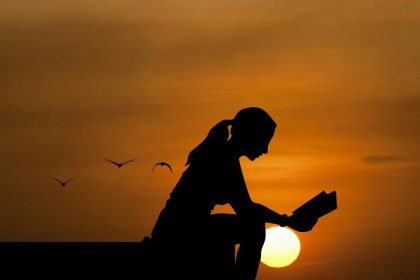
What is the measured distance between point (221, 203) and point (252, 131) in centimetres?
95

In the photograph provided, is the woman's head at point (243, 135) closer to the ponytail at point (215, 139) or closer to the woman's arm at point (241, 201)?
the ponytail at point (215, 139)

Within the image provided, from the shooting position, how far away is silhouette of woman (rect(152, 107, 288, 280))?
29.0 ft

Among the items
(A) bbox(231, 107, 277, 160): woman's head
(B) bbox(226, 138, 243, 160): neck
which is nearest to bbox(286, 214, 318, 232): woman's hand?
(A) bbox(231, 107, 277, 160): woman's head

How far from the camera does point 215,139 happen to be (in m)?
8.79

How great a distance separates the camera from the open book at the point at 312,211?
911 cm

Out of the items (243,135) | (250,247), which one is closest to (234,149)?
(243,135)

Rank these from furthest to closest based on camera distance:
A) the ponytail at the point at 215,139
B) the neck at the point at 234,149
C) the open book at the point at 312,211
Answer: the open book at the point at 312,211 → the neck at the point at 234,149 → the ponytail at the point at 215,139

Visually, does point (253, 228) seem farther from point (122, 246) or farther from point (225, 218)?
point (122, 246)

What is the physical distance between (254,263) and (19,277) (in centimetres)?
274

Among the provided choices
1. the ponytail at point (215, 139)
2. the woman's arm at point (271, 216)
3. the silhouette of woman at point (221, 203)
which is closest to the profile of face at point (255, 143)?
the silhouette of woman at point (221, 203)

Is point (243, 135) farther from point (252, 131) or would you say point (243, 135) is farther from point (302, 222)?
point (302, 222)

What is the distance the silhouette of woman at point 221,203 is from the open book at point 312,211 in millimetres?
157

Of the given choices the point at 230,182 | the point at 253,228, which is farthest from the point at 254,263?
the point at 230,182

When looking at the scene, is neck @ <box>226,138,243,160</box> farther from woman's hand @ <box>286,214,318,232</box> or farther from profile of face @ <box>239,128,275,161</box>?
woman's hand @ <box>286,214,318,232</box>
